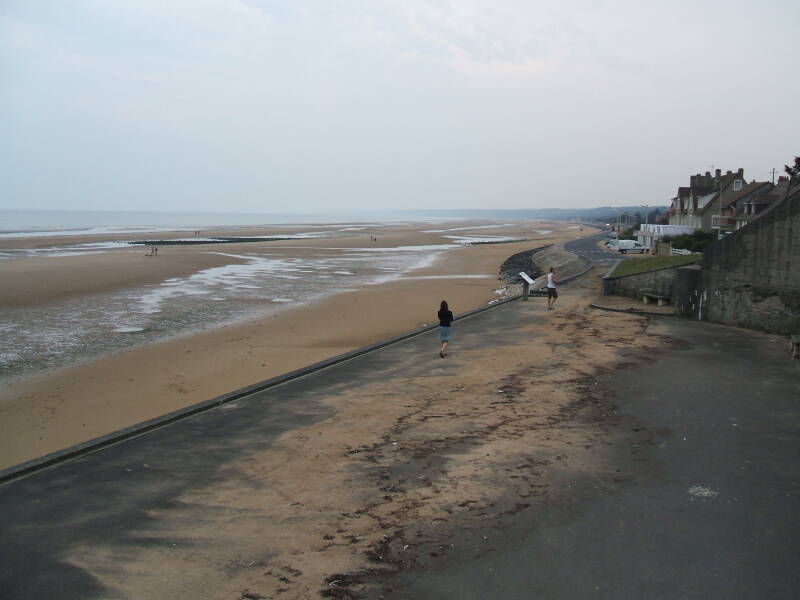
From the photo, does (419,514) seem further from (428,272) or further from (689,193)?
(689,193)

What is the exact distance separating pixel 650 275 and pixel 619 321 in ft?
13.5

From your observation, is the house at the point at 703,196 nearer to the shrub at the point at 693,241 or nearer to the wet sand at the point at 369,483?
the shrub at the point at 693,241

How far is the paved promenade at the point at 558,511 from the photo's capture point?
18.4 feet

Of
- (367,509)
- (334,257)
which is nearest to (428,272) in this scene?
(334,257)

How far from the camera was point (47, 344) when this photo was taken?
19766 mm

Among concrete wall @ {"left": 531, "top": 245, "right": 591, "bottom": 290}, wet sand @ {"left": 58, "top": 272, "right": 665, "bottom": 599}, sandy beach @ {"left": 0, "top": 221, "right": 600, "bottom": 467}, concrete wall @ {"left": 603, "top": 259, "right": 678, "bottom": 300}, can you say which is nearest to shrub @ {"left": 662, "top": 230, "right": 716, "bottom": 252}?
concrete wall @ {"left": 531, "top": 245, "right": 591, "bottom": 290}

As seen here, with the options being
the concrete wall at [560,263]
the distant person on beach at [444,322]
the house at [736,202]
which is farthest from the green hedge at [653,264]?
the house at [736,202]

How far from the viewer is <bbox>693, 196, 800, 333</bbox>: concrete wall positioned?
52.2 ft

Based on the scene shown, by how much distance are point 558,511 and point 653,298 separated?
17316mm

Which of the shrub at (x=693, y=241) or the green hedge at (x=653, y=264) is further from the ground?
the shrub at (x=693, y=241)

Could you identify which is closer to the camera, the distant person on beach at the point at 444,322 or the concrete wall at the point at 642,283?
the distant person on beach at the point at 444,322

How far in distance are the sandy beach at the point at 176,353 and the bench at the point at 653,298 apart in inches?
301

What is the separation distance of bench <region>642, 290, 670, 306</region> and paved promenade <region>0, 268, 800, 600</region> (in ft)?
33.7

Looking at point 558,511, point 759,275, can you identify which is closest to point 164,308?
point 759,275
